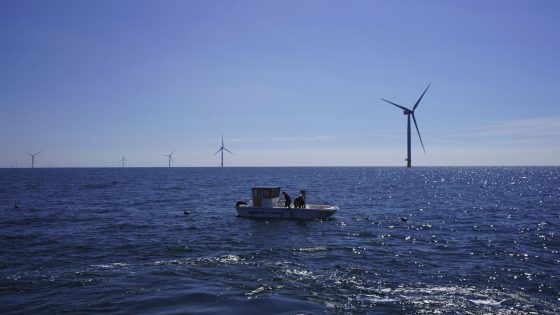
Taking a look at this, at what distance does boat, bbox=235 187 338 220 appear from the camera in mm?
41031

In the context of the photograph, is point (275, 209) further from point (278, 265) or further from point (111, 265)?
point (111, 265)

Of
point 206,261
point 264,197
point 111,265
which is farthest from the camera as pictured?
point 264,197

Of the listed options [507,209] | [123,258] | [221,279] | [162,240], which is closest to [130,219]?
[162,240]

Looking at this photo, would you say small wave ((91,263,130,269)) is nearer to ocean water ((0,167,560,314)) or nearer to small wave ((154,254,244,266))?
ocean water ((0,167,560,314))

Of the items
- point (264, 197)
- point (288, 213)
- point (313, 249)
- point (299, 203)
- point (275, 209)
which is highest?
point (264, 197)

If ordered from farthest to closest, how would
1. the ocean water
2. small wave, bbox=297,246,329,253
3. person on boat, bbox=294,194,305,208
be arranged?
person on boat, bbox=294,194,305,208 < small wave, bbox=297,246,329,253 < the ocean water

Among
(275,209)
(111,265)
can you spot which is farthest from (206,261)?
(275,209)

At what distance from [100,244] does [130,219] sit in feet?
44.5

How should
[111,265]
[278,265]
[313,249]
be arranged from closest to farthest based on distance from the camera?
1. [111,265]
2. [278,265]
3. [313,249]

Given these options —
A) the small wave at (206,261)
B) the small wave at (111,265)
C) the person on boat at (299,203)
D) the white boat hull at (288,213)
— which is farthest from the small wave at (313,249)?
the person on boat at (299,203)

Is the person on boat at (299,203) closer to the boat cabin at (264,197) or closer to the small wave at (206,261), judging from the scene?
the boat cabin at (264,197)

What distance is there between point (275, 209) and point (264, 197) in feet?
6.28

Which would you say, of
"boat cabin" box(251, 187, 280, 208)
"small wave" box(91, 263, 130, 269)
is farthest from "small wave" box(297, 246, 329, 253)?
"boat cabin" box(251, 187, 280, 208)

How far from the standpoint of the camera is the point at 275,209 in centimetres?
4134
